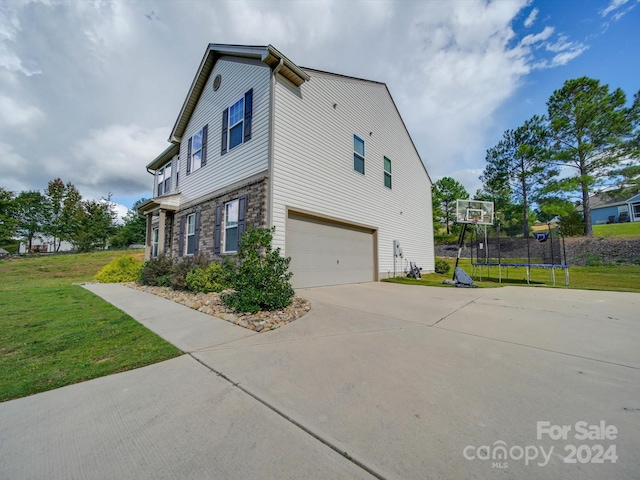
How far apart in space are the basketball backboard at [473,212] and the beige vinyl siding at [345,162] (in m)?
2.69

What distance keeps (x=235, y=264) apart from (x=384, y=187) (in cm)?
780

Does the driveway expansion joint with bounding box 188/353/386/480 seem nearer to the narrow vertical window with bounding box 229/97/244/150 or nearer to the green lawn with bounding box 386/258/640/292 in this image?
the narrow vertical window with bounding box 229/97/244/150

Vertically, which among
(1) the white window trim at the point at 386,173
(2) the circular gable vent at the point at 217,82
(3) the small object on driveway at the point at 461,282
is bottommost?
(3) the small object on driveway at the point at 461,282

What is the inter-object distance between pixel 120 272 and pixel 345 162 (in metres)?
11.2

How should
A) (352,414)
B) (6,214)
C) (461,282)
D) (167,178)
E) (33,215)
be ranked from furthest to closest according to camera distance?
(33,215), (6,214), (167,178), (461,282), (352,414)

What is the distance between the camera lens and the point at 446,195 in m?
32.3

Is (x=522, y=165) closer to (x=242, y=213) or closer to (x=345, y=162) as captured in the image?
(x=345, y=162)

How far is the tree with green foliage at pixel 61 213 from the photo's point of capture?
33125 mm

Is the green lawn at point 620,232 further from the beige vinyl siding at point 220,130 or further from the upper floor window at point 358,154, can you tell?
the beige vinyl siding at point 220,130

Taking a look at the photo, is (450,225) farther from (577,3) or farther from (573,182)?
(577,3)

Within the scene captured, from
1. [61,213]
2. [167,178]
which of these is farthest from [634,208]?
[61,213]

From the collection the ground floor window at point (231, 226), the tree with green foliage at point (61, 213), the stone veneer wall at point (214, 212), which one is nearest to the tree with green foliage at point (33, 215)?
the tree with green foliage at point (61, 213)

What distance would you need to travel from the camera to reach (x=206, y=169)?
973 centimetres

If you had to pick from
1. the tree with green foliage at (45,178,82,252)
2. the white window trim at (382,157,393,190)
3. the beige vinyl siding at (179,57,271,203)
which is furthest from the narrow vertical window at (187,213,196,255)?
the tree with green foliage at (45,178,82,252)
